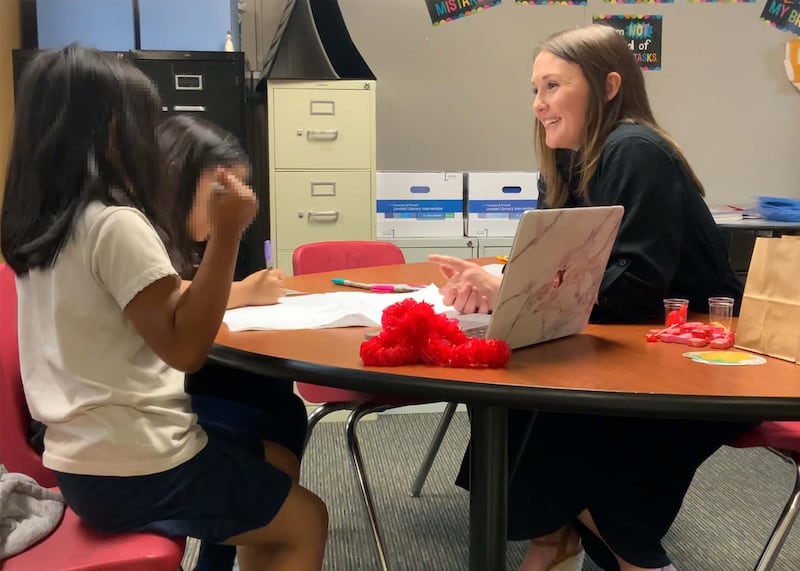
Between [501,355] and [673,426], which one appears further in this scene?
[673,426]

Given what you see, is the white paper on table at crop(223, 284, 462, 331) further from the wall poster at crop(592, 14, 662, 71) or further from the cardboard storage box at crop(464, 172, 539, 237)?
the wall poster at crop(592, 14, 662, 71)

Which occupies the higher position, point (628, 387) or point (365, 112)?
point (365, 112)

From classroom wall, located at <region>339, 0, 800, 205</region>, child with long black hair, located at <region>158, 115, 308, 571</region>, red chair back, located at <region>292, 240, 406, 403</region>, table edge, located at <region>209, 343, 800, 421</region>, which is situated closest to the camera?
table edge, located at <region>209, 343, 800, 421</region>

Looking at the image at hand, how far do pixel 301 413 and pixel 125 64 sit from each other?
76 centimetres

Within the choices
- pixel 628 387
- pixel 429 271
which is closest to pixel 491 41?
pixel 429 271

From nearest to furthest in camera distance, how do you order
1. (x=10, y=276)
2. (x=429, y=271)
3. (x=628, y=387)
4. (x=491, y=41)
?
(x=628, y=387)
(x=10, y=276)
(x=429, y=271)
(x=491, y=41)

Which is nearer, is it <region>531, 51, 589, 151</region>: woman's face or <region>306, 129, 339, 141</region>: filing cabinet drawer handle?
<region>531, 51, 589, 151</region>: woman's face

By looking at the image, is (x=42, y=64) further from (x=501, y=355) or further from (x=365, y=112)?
(x=365, y=112)

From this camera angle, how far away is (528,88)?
3.54m

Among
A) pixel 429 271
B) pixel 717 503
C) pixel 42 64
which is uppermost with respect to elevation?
pixel 42 64

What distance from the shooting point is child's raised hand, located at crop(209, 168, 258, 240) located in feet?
2.66

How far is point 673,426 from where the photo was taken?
120cm

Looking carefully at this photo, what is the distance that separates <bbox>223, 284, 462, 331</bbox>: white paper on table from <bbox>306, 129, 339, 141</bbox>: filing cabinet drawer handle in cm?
158

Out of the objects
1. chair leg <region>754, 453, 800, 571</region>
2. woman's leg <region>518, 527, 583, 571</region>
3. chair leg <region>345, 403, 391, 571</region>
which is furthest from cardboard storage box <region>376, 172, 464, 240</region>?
chair leg <region>754, 453, 800, 571</region>
